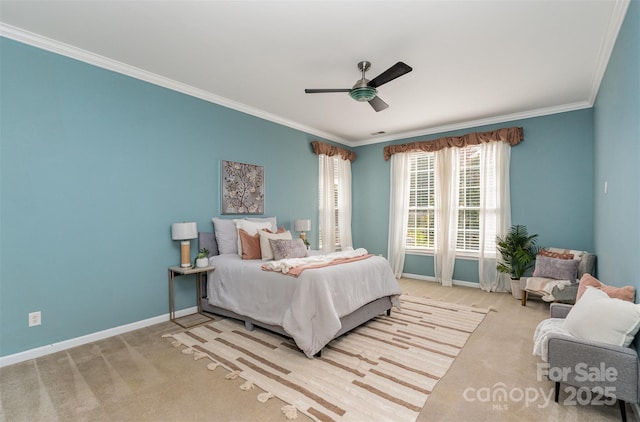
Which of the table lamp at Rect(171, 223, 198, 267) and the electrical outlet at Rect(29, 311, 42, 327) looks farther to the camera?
the table lamp at Rect(171, 223, 198, 267)

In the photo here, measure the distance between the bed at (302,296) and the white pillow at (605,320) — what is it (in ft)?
5.50

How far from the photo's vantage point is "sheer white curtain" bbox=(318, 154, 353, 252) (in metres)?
5.84

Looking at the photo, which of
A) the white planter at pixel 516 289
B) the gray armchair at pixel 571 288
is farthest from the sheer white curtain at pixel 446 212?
the gray armchair at pixel 571 288

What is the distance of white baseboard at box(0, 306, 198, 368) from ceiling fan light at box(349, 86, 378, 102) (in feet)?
10.6

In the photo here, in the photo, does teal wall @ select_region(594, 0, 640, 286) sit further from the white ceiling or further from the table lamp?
the table lamp

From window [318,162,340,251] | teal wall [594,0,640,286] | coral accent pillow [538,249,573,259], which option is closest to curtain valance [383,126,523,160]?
→ window [318,162,340,251]

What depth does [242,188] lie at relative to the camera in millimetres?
4418

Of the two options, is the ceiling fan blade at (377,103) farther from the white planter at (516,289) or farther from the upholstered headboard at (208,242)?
the white planter at (516,289)

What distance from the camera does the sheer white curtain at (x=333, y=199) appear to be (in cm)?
584

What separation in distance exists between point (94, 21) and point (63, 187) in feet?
4.86

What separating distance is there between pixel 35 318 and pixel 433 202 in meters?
5.55

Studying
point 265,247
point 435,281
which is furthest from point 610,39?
point 435,281

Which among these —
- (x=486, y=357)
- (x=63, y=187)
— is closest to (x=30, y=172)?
(x=63, y=187)

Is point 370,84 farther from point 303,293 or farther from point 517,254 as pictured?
point 517,254
